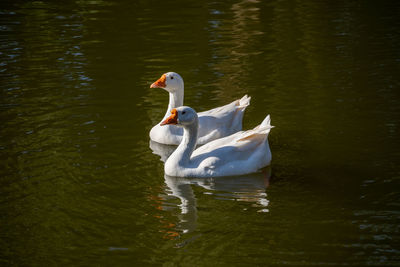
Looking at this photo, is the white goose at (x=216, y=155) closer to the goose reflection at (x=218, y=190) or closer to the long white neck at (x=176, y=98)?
the goose reflection at (x=218, y=190)

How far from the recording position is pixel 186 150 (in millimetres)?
9602

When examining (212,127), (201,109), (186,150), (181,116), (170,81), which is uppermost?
(170,81)

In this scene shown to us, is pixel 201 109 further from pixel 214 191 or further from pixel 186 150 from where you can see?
pixel 214 191

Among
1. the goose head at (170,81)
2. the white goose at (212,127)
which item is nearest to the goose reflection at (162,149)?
the white goose at (212,127)

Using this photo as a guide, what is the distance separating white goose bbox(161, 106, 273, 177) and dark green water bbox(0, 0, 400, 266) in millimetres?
180

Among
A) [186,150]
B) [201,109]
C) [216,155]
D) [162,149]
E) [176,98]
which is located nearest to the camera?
[216,155]

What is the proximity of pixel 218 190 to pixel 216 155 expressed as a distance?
666mm

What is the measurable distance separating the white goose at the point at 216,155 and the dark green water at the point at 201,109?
0.18 meters

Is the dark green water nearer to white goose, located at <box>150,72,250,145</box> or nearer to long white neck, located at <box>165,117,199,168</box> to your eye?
long white neck, located at <box>165,117,199,168</box>

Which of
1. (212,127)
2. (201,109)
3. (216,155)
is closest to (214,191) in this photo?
(216,155)

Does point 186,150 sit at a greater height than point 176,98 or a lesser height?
lesser

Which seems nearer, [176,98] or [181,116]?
[181,116]

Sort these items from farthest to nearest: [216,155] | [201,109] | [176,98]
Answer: [201,109]
[176,98]
[216,155]

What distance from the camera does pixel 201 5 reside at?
72.6 feet
